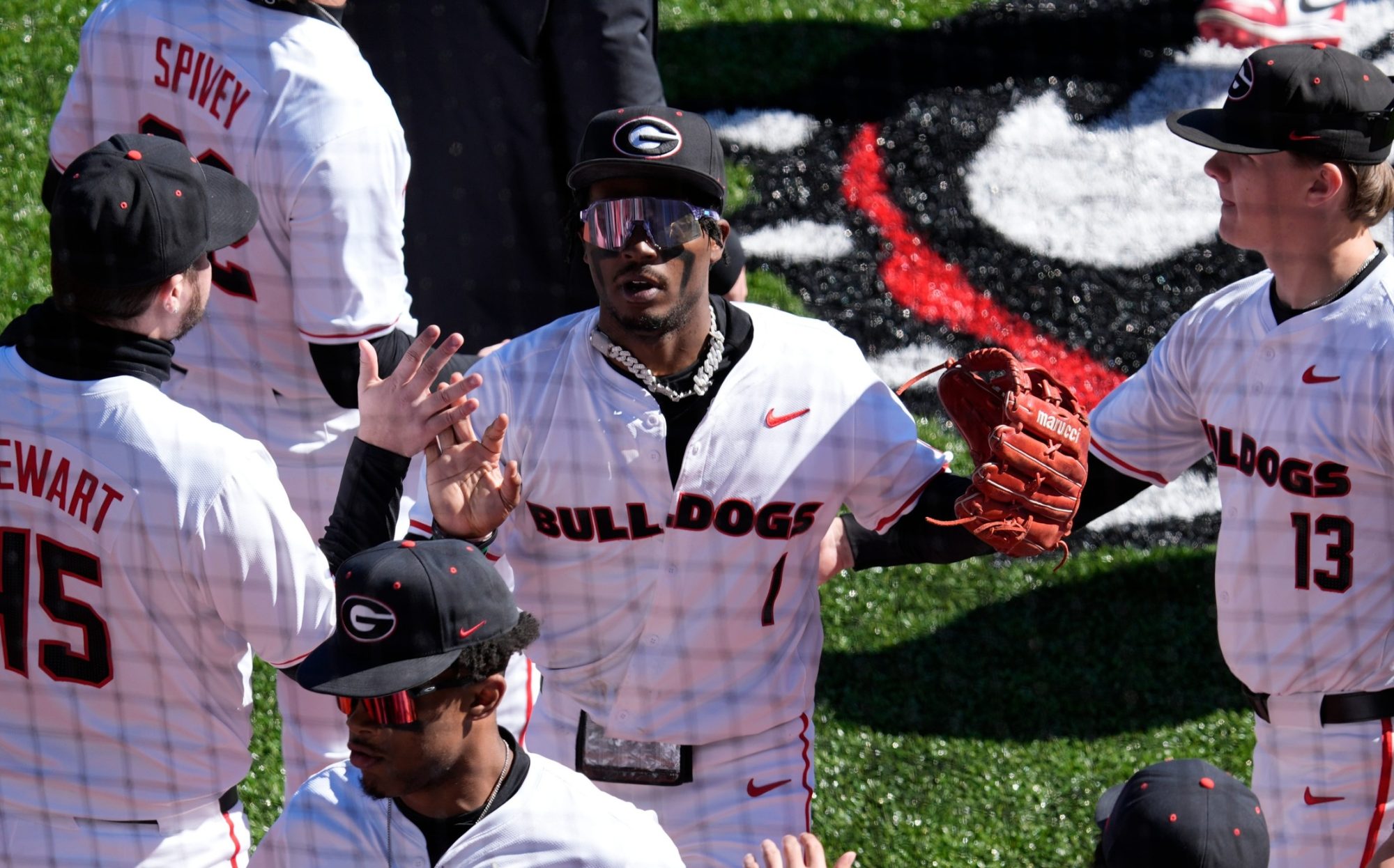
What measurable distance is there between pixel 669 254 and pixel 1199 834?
1404 mm

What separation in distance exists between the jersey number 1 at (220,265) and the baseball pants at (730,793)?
111 centimetres

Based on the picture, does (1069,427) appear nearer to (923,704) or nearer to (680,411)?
(680,411)

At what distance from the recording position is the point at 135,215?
9.32 feet

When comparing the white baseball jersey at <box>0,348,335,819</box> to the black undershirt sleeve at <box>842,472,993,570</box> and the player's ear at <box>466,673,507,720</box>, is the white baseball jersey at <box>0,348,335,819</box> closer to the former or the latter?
the player's ear at <box>466,673,507,720</box>

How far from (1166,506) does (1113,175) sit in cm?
171

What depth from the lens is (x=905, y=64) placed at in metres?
7.27

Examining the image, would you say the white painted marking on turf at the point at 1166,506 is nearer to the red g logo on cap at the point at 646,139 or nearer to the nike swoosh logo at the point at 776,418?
the nike swoosh logo at the point at 776,418

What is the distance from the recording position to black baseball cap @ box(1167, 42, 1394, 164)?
3.49 m

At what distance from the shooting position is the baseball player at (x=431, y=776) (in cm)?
256

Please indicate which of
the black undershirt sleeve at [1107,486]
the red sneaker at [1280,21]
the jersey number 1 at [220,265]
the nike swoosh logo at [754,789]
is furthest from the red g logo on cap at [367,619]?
the red sneaker at [1280,21]

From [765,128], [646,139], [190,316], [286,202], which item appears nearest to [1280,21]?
[765,128]

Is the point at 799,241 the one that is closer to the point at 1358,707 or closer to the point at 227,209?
the point at 1358,707

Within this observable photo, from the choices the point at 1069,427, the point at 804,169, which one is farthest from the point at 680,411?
the point at 804,169

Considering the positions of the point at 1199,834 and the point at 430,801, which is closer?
the point at 430,801
